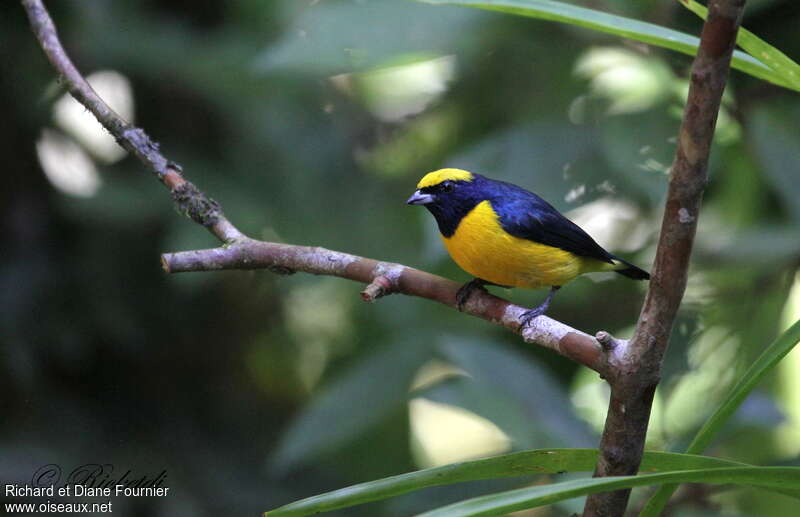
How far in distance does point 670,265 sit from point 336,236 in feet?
6.31

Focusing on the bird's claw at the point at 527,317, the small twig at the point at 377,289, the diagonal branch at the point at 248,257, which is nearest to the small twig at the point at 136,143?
the diagonal branch at the point at 248,257

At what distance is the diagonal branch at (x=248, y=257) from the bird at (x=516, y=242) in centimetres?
40

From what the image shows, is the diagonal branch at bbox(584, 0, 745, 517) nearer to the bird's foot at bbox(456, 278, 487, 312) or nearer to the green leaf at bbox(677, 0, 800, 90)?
the green leaf at bbox(677, 0, 800, 90)

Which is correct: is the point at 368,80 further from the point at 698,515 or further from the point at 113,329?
the point at 698,515

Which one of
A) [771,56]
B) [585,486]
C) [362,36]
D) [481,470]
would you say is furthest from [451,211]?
[585,486]

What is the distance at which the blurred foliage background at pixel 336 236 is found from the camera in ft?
8.24

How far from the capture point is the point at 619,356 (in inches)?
49.8

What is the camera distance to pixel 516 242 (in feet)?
7.78

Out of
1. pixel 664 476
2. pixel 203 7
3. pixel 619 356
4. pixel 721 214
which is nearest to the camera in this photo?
pixel 664 476

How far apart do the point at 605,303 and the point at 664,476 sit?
2219 mm

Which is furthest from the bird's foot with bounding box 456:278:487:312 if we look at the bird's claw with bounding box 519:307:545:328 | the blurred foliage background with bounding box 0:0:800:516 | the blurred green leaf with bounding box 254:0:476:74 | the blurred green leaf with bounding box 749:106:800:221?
the blurred green leaf with bounding box 749:106:800:221

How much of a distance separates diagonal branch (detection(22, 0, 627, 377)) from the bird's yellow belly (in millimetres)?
377

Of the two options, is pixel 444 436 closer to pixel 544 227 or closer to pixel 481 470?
pixel 544 227

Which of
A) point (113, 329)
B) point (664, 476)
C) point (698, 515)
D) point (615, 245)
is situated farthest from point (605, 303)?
point (664, 476)
